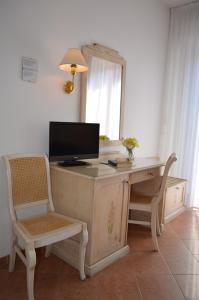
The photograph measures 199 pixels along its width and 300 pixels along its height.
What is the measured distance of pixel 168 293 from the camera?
6.07ft

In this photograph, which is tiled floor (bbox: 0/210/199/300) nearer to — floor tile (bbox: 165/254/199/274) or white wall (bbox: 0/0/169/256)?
floor tile (bbox: 165/254/199/274)


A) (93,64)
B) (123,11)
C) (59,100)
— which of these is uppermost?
(123,11)

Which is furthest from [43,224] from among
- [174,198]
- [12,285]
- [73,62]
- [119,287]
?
[174,198]

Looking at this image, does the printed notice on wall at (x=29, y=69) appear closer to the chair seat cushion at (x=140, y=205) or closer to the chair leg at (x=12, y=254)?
the chair leg at (x=12, y=254)

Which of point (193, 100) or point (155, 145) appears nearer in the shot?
point (193, 100)

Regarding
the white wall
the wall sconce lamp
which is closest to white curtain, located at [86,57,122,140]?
the white wall

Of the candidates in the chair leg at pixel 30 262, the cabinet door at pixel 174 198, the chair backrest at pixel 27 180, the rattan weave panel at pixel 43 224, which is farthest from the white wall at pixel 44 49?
the cabinet door at pixel 174 198

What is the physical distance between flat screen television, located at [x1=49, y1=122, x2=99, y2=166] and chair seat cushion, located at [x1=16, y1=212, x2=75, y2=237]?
50 cm

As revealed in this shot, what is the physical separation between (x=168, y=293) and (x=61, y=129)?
5.04 ft

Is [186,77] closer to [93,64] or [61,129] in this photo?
[93,64]

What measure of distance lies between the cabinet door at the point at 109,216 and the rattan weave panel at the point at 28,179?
475 mm

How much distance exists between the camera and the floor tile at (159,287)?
1.81 metres

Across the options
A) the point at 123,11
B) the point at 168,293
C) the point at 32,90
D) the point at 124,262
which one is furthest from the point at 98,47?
the point at 168,293

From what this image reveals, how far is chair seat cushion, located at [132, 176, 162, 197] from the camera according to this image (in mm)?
2744
